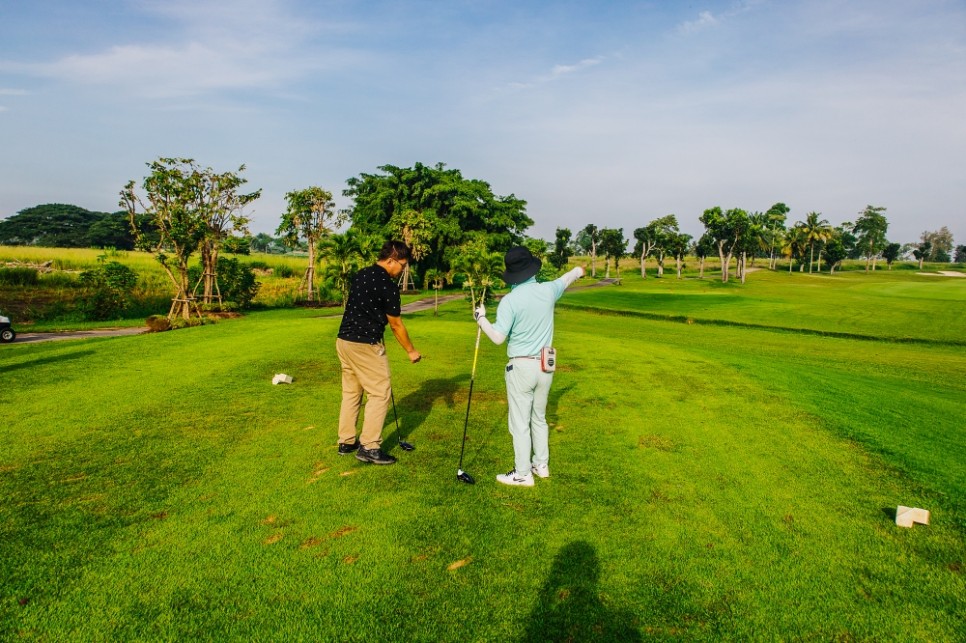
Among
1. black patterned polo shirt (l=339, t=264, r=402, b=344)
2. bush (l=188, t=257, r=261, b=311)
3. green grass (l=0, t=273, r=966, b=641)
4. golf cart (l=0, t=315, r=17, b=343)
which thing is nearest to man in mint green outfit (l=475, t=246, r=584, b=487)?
green grass (l=0, t=273, r=966, b=641)

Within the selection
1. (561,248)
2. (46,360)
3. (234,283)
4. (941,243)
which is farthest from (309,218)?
(941,243)

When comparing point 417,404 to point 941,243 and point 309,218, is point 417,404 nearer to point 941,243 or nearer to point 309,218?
point 309,218

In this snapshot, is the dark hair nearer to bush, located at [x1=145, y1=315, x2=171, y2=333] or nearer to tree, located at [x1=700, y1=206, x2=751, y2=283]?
bush, located at [x1=145, y1=315, x2=171, y2=333]

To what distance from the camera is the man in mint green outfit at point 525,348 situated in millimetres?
5633

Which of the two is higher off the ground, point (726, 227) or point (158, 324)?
point (726, 227)

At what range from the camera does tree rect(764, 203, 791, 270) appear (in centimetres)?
11607

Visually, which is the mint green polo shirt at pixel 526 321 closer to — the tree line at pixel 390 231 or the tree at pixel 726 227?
the tree line at pixel 390 231

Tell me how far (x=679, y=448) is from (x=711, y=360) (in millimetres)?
7995

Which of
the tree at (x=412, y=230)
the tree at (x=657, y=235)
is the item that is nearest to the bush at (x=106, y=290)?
the tree at (x=412, y=230)

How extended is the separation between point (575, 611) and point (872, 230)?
162m

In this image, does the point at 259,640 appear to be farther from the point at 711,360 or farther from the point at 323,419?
the point at 711,360

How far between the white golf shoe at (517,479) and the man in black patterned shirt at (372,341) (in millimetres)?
1456

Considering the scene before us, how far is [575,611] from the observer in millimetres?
3750

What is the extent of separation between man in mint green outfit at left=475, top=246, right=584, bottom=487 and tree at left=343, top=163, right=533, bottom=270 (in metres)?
58.0
